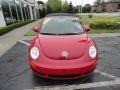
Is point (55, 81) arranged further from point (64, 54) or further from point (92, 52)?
point (92, 52)

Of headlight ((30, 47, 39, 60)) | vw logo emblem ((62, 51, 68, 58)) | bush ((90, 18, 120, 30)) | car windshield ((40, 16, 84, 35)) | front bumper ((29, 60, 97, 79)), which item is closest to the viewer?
front bumper ((29, 60, 97, 79))

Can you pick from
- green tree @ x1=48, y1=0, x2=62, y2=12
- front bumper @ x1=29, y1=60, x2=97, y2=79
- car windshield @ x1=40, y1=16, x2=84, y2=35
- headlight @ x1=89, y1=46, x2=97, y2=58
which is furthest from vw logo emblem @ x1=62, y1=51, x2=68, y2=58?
green tree @ x1=48, y1=0, x2=62, y2=12

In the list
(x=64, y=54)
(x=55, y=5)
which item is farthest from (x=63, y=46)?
(x=55, y=5)

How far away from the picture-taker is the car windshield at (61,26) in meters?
4.86

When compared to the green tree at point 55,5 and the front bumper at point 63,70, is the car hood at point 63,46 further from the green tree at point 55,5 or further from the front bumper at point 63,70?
the green tree at point 55,5

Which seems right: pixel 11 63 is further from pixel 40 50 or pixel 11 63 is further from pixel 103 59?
pixel 103 59

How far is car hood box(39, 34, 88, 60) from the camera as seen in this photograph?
12.8 feet

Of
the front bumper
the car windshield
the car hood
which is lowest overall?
the front bumper

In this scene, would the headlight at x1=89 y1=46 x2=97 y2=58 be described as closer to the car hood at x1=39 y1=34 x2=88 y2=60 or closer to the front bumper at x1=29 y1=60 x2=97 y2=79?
the car hood at x1=39 y1=34 x2=88 y2=60

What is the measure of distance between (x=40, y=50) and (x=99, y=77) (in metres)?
Result: 1.67

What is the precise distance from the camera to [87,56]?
394cm

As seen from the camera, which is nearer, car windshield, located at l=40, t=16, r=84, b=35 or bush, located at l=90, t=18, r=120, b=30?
car windshield, located at l=40, t=16, r=84, b=35

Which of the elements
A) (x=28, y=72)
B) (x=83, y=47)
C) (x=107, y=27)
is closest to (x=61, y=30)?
(x=83, y=47)

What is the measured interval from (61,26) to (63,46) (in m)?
1.16
